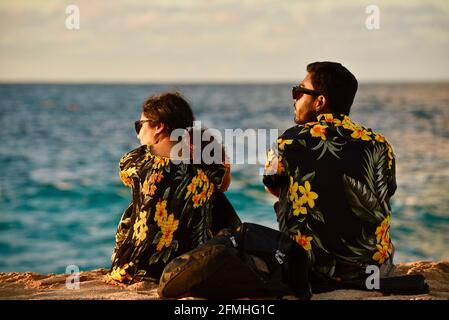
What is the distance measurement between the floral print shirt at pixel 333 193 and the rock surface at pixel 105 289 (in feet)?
0.52

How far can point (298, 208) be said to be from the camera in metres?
3.45

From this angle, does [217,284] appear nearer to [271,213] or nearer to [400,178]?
[271,213]

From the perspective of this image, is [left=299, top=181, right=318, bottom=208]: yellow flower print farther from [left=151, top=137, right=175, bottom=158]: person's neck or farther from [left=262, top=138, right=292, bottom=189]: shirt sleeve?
[left=151, top=137, right=175, bottom=158]: person's neck

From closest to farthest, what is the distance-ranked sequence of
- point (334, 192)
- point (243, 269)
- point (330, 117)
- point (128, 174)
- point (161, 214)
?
point (243, 269) < point (334, 192) < point (330, 117) < point (161, 214) < point (128, 174)

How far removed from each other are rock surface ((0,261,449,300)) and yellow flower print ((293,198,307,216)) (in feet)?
1.32

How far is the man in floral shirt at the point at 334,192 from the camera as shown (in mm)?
3438

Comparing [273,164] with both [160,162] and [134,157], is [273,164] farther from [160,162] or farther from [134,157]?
[134,157]

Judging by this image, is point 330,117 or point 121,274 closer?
point 330,117

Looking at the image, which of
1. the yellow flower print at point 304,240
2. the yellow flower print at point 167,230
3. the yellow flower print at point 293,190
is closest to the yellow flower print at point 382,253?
the yellow flower print at point 304,240

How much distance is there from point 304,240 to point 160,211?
0.81 meters

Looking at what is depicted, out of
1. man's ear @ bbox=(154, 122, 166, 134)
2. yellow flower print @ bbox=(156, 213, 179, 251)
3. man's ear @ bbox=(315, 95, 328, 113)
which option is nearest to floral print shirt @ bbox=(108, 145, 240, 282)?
yellow flower print @ bbox=(156, 213, 179, 251)

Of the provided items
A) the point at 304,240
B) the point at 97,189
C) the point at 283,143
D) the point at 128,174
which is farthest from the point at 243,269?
the point at 97,189

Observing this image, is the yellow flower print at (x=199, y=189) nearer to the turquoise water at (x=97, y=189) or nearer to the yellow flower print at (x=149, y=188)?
the yellow flower print at (x=149, y=188)

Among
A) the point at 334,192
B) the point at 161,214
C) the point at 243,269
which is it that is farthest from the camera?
the point at 161,214
